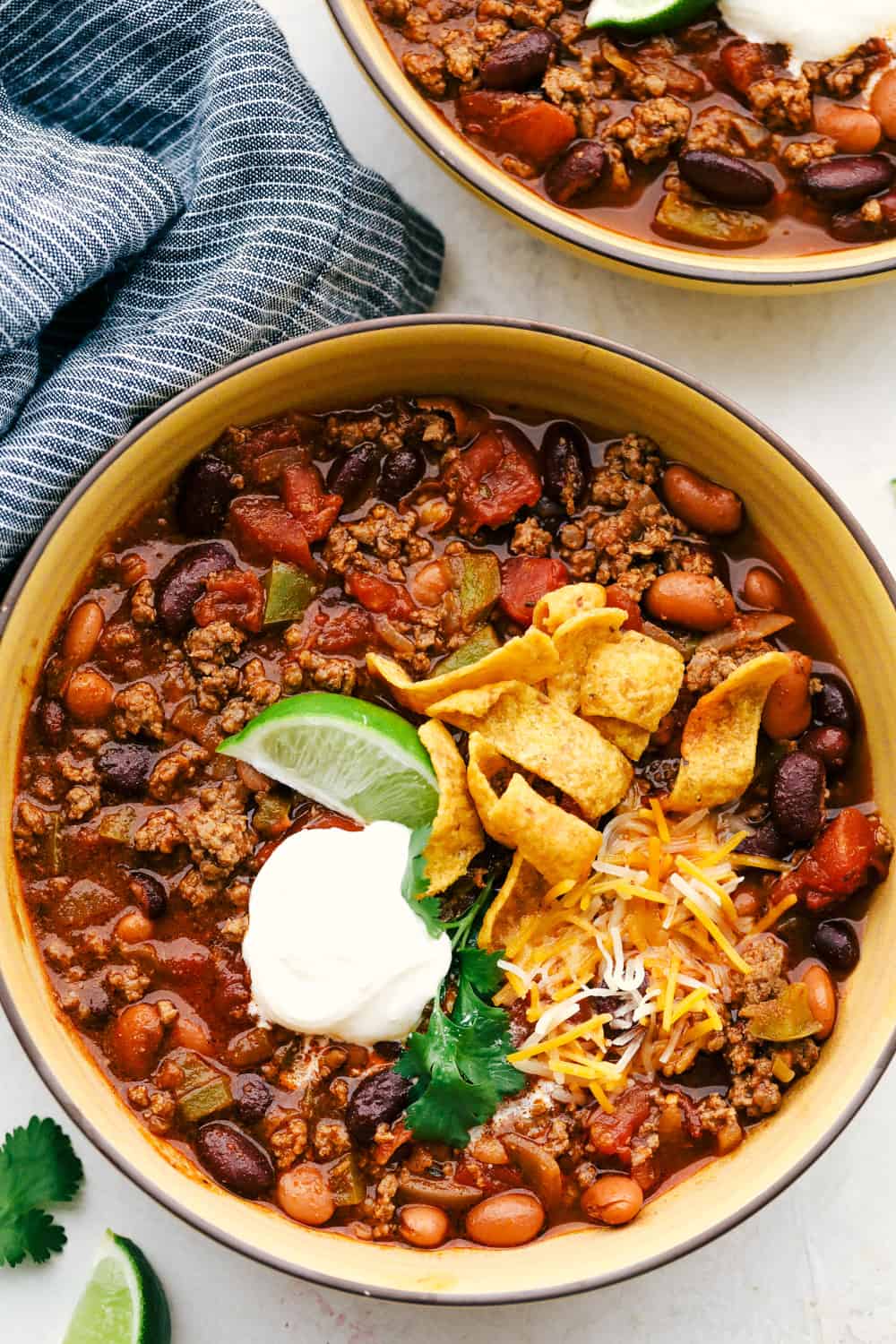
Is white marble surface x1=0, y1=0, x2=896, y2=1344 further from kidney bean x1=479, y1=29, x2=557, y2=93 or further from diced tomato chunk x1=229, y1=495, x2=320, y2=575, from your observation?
diced tomato chunk x1=229, y1=495, x2=320, y2=575

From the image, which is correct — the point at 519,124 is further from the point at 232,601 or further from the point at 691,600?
the point at 232,601

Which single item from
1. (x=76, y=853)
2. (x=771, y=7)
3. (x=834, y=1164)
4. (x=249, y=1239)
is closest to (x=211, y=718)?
(x=76, y=853)

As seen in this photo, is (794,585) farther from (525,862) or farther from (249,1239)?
(249,1239)

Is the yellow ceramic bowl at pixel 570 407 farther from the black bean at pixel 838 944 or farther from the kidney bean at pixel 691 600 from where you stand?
the kidney bean at pixel 691 600

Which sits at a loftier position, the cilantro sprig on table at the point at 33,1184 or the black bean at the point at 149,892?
the black bean at the point at 149,892

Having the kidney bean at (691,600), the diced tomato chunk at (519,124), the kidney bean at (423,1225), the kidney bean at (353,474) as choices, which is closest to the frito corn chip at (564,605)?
the kidney bean at (691,600)

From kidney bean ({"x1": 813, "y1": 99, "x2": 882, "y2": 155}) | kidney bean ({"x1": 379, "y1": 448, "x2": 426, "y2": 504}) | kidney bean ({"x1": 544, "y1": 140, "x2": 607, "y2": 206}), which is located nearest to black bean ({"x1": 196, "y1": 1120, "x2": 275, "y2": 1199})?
kidney bean ({"x1": 379, "y1": 448, "x2": 426, "y2": 504})
